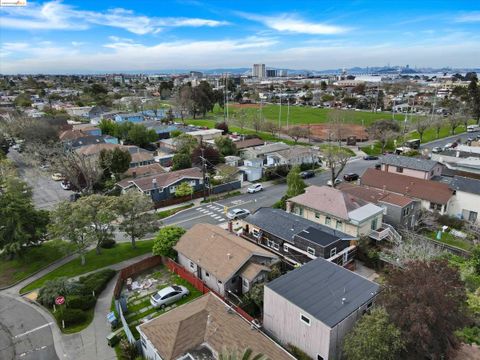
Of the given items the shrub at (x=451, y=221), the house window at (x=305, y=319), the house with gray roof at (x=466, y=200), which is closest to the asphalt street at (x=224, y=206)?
the house with gray roof at (x=466, y=200)

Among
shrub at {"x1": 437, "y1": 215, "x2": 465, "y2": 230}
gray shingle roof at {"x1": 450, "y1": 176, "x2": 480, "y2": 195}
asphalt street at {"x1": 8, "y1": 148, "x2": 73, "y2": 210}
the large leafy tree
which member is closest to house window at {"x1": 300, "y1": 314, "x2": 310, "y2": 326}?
the large leafy tree

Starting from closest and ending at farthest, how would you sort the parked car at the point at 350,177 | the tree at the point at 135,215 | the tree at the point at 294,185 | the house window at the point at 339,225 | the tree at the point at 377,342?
1. the tree at the point at 377,342
2. the tree at the point at 135,215
3. the house window at the point at 339,225
4. the tree at the point at 294,185
5. the parked car at the point at 350,177

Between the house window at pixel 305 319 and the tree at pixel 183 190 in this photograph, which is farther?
the tree at pixel 183 190

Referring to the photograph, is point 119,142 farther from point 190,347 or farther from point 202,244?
point 190,347

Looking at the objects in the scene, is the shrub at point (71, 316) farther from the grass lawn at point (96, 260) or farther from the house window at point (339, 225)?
the house window at point (339, 225)

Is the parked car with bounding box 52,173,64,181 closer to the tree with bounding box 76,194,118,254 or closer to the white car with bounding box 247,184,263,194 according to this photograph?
the tree with bounding box 76,194,118,254

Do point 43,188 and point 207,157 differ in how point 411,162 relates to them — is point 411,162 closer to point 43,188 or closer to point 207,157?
point 207,157
